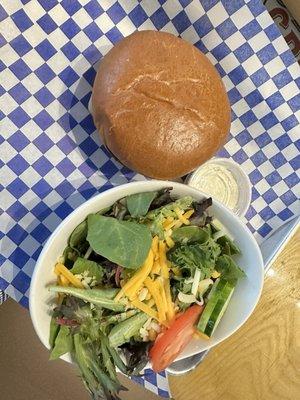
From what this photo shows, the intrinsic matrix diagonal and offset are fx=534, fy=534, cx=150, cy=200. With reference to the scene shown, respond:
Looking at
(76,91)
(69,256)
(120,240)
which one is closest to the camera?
(120,240)

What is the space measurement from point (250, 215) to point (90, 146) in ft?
1.71

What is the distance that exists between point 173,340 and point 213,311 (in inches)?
5.4

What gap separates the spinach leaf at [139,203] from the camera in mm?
1334

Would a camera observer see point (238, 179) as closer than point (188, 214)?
No

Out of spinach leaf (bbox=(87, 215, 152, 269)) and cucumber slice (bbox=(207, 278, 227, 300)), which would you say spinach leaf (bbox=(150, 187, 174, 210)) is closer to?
spinach leaf (bbox=(87, 215, 152, 269))

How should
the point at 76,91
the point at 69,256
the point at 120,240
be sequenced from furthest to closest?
the point at 76,91, the point at 69,256, the point at 120,240

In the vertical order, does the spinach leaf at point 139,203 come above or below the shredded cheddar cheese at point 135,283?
above

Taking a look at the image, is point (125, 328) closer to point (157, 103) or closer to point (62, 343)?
point (62, 343)

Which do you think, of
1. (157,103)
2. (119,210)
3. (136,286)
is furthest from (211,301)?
(157,103)

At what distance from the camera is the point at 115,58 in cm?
134

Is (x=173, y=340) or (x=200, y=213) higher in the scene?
(x=200, y=213)

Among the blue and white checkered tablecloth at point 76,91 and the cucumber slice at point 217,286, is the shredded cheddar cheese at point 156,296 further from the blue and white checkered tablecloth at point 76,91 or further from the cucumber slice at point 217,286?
the blue and white checkered tablecloth at point 76,91

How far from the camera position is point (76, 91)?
1.49m

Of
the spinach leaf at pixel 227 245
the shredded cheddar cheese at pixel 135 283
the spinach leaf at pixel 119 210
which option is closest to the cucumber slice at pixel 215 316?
the spinach leaf at pixel 227 245
